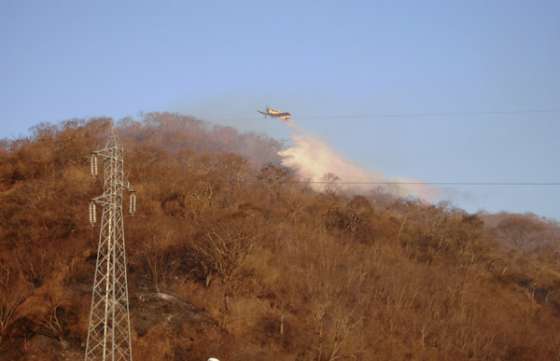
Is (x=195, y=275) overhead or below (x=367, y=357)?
overhead

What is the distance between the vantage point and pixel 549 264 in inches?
2211

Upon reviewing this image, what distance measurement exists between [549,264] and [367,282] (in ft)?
94.9

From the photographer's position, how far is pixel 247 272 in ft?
99.5

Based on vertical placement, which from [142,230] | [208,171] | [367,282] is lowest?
[367,282]

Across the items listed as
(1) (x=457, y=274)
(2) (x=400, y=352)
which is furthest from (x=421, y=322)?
(1) (x=457, y=274)

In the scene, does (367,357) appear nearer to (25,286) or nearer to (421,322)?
(421,322)

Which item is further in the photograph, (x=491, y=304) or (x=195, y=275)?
(x=491, y=304)

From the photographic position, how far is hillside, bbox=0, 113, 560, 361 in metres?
25.0

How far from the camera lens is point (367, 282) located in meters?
35.0

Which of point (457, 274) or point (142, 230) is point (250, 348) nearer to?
point (142, 230)

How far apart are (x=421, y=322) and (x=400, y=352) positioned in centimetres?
387

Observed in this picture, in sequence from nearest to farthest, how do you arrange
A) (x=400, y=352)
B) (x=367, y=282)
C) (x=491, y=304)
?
1. (x=400, y=352)
2. (x=367, y=282)
3. (x=491, y=304)

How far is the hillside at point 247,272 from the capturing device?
2503 centimetres

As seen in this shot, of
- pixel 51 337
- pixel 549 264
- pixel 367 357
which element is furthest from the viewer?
pixel 549 264
